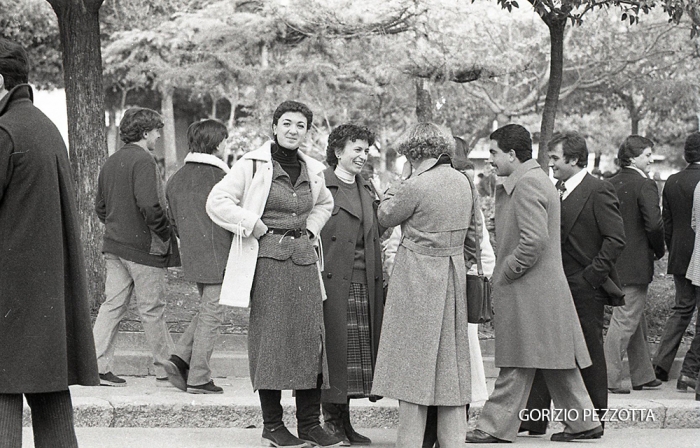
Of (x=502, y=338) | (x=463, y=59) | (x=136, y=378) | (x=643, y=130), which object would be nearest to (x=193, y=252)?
(x=136, y=378)

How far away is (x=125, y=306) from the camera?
787cm

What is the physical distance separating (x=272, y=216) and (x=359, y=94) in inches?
590

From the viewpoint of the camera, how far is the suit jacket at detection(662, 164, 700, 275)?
8.53 m

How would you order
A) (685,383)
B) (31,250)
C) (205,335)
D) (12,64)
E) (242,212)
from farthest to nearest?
(685,383)
(205,335)
(242,212)
(12,64)
(31,250)

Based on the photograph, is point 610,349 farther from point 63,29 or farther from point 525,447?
point 63,29

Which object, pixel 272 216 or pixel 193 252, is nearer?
pixel 272 216

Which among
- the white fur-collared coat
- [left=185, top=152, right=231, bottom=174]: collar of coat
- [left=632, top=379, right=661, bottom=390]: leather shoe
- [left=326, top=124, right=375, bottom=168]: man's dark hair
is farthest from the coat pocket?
[left=632, top=379, right=661, bottom=390]: leather shoe

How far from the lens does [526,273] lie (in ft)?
21.3

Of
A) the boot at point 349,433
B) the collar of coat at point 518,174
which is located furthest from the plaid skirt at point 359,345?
the collar of coat at point 518,174

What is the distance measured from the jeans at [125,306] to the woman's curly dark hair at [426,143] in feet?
8.62

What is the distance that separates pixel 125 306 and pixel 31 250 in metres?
3.65

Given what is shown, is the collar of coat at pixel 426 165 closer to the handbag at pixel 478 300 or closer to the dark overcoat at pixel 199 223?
the handbag at pixel 478 300

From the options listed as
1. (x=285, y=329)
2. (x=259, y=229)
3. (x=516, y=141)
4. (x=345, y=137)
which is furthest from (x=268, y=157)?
(x=516, y=141)

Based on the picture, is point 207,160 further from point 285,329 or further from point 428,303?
point 428,303
